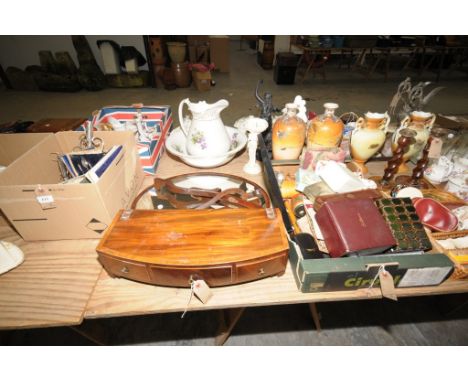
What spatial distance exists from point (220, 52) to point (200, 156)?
17.1 ft

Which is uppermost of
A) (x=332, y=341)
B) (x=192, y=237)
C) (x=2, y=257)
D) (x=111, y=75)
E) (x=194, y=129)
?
(x=194, y=129)

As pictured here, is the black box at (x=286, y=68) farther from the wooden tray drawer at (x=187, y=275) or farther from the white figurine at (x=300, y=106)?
the wooden tray drawer at (x=187, y=275)

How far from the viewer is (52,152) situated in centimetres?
94

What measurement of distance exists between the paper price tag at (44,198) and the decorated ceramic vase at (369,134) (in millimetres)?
1146

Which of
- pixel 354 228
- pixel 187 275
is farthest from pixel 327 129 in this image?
pixel 187 275

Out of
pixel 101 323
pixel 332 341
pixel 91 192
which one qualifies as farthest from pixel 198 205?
pixel 332 341

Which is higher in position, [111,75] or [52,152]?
[52,152]

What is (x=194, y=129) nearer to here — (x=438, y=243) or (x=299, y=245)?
(x=299, y=245)

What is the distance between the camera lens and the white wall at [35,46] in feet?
14.7

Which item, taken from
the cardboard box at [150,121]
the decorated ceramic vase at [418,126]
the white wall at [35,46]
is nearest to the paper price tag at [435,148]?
the decorated ceramic vase at [418,126]

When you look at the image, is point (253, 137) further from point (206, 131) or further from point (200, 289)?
point (200, 289)

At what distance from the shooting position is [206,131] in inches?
40.5

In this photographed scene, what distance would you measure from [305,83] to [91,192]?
5146mm

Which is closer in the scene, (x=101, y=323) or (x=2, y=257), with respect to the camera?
(x=2, y=257)
